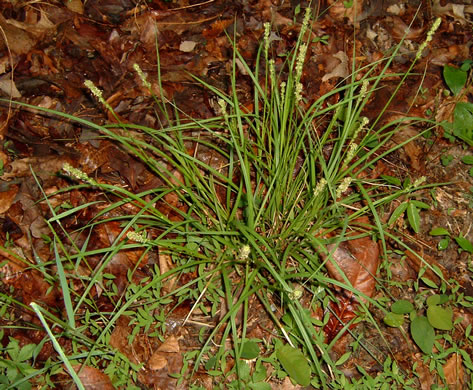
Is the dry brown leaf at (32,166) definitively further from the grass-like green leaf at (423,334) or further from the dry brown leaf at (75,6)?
the grass-like green leaf at (423,334)

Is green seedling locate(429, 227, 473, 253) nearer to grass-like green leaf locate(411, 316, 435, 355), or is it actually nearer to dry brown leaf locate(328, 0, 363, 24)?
grass-like green leaf locate(411, 316, 435, 355)

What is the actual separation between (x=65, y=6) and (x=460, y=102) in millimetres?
2565

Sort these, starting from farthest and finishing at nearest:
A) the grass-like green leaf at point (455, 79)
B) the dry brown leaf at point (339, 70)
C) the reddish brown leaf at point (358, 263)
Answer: the dry brown leaf at point (339, 70)
the grass-like green leaf at point (455, 79)
the reddish brown leaf at point (358, 263)

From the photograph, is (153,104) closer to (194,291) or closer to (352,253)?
(194,291)

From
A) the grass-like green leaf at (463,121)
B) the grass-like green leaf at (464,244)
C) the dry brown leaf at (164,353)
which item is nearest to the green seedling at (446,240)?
the grass-like green leaf at (464,244)

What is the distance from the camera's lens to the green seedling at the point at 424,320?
1.69m

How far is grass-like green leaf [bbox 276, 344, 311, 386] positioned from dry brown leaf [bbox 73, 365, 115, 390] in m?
0.73

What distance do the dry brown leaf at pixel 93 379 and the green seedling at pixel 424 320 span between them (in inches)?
A: 48.2

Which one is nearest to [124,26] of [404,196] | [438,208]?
[404,196]

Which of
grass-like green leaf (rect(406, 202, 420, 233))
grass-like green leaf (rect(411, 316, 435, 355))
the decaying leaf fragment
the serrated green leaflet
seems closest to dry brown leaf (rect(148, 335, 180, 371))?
the decaying leaf fragment

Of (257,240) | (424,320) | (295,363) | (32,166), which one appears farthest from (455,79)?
(32,166)

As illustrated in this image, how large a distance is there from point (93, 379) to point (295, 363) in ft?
2.79

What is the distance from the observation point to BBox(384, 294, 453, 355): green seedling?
1689 mm

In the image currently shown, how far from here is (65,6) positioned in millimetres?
2707
